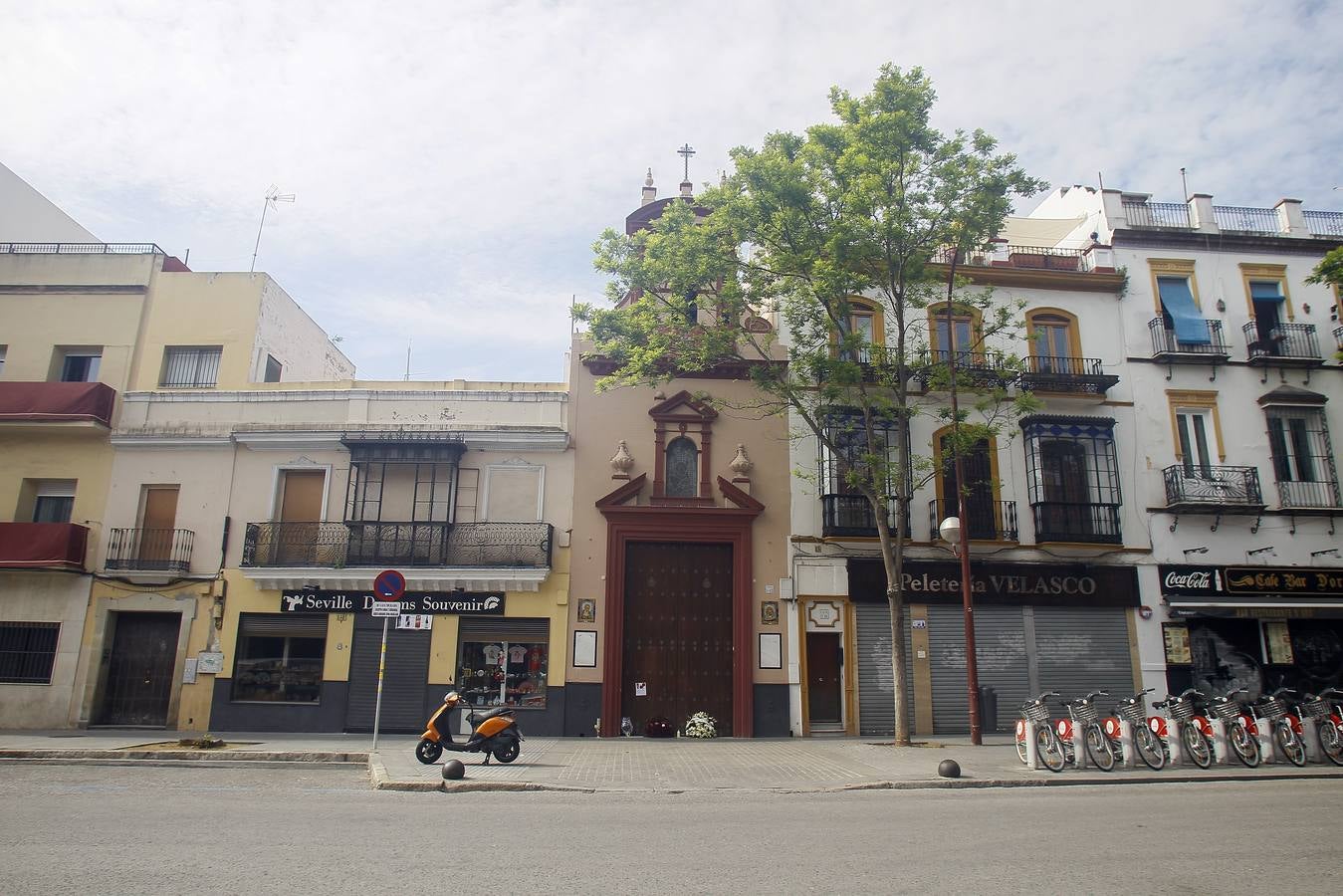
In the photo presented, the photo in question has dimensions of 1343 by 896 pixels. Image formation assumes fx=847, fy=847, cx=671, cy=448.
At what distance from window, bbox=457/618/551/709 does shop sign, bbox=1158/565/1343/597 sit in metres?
15.0

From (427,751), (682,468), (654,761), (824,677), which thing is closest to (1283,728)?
(824,677)

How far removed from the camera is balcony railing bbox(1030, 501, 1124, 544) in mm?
20156

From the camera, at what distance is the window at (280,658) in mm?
19438

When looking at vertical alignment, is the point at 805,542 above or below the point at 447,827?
above

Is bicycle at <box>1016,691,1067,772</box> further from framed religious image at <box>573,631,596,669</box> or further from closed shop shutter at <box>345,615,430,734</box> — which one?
closed shop shutter at <box>345,615,430,734</box>

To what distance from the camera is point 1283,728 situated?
46.6 feet

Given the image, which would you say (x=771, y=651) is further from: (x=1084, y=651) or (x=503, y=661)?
(x=1084, y=651)

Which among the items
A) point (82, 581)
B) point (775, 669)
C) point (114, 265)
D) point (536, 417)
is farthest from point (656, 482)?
point (114, 265)

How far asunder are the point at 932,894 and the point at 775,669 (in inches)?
516

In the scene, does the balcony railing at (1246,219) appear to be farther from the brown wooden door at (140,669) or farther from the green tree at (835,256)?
the brown wooden door at (140,669)

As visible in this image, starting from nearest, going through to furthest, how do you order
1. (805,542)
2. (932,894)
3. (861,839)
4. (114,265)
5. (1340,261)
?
(932,894) < (861,839) < (1340,261) < (805,542) < (114,265)

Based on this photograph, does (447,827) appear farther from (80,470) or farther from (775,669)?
(80,470)

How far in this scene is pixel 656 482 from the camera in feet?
65.9

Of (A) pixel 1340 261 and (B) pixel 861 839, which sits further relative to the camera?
(A) pixel 1340 261
